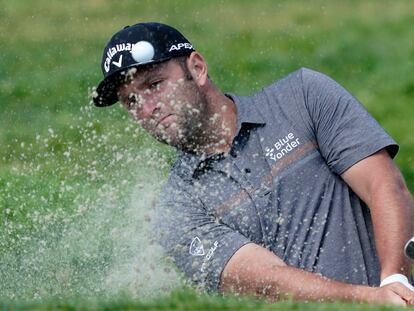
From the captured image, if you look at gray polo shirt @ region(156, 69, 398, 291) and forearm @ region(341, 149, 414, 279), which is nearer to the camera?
forearm @ region(341, 149, 414, 279)

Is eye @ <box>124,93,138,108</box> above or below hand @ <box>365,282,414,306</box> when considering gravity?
above

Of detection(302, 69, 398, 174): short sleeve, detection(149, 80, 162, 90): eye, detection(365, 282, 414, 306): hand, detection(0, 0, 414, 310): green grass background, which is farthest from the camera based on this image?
detection(0, 0, 414, 310): green grass background

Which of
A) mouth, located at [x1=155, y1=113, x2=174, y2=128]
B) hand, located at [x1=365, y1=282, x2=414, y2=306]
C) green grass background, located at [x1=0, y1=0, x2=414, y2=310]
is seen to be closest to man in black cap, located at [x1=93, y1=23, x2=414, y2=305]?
mouth, located at [x1=155, y1=113, x2=174, y2=128]

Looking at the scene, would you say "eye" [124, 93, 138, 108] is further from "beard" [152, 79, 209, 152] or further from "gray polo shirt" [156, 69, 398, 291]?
"gray polo shirt" [156, 69, 398, 291]

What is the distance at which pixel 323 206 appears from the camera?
22.5 feet

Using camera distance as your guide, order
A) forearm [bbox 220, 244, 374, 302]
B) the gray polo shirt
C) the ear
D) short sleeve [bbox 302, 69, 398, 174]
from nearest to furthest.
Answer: forearm [bbox 220, 244, 374, 302]
short sleeve [bbox 302, 69, 398, 174]
the gray polo shirt
the ear

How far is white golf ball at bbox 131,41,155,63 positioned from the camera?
6.89m

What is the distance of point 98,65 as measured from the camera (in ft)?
57.5

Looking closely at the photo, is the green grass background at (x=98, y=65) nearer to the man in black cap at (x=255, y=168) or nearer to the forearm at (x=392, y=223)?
the man in black cap at (x=255, y=168)

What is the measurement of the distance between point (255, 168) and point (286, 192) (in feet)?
0.67

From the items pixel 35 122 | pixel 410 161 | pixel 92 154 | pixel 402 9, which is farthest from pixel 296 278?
pixel 402 9

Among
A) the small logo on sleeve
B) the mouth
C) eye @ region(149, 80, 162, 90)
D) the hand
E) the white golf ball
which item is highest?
the white golf ball

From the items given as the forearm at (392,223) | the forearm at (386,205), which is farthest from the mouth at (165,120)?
the forearm at (392,223)

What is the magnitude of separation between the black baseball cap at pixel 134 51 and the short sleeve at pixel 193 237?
0.57 metres
